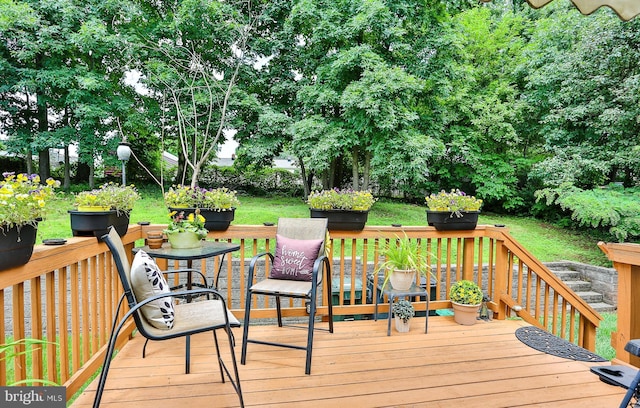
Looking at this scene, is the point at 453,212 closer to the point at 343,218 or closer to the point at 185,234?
the point at 343,218

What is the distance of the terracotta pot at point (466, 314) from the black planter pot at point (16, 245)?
3073mm

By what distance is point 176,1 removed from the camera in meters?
10.0

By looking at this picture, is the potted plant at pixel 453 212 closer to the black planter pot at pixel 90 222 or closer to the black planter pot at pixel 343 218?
the black planter pot at pixel 343 218

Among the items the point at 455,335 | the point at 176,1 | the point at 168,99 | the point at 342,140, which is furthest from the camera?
the point at 176,1

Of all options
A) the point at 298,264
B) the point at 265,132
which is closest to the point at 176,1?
the point at 265,132

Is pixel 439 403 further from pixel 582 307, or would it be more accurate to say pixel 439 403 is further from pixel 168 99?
pixel 168 99

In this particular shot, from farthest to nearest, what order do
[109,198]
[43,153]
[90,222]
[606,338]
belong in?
[43,153], [606,338], [109,198], [90,222]

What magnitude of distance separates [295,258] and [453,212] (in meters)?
1.51

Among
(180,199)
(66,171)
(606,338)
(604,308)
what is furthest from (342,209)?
(66,171)

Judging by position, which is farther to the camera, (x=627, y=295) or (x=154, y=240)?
(x=154, y=240)

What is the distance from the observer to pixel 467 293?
318 cm

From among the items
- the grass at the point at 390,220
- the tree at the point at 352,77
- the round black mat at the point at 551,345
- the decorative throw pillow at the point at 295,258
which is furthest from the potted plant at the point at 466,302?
the tree at the point at 352,77

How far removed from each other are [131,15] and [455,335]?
1072 cm

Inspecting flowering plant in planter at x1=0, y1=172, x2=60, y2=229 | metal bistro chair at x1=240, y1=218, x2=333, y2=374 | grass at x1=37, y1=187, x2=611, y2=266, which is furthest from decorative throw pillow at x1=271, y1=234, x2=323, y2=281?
grass at x1=37, y1=187, x2=611, y2=266
